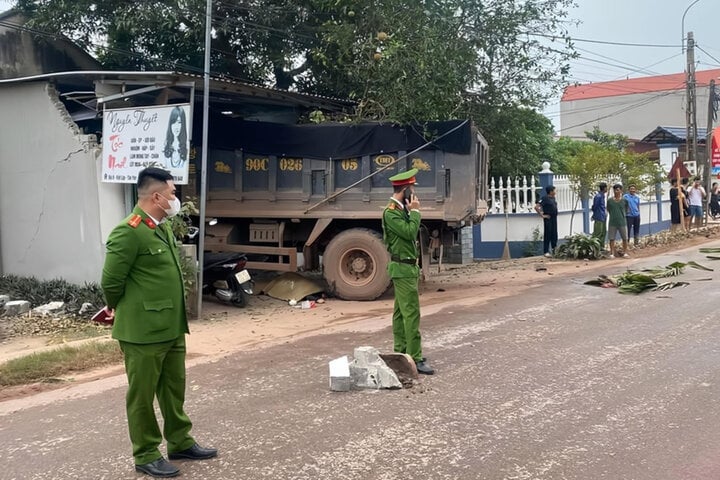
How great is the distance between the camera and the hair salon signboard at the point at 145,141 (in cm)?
832

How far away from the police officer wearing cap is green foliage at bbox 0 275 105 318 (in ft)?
15.2

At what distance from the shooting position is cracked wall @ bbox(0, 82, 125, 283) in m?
9.19

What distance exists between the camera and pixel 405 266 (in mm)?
5832

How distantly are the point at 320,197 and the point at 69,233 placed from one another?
3.57 metres

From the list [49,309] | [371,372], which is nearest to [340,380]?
[371,372]

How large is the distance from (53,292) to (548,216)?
32.5ft

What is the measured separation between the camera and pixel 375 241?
984 centimetres

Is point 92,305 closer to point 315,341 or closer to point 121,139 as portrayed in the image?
point 121,139

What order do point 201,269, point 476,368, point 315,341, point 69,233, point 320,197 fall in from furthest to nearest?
point 320,197
point 69,233
point 201,269
point 315,341
point 476,368

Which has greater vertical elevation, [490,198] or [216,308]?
[490,198]

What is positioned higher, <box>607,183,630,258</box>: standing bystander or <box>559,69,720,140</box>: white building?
<box>559,69,720,140</box>: white building

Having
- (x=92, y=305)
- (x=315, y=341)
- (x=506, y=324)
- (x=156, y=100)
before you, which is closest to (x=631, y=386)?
(x=506, y=324)

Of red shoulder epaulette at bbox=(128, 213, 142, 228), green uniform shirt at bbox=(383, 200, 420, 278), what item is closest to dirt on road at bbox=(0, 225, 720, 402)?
green uniform shirt at bbox=(383, 200, 420, 278)

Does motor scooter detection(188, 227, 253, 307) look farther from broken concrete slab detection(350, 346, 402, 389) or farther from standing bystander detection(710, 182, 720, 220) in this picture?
standing bystander detection(710, 182, 720, 220)
